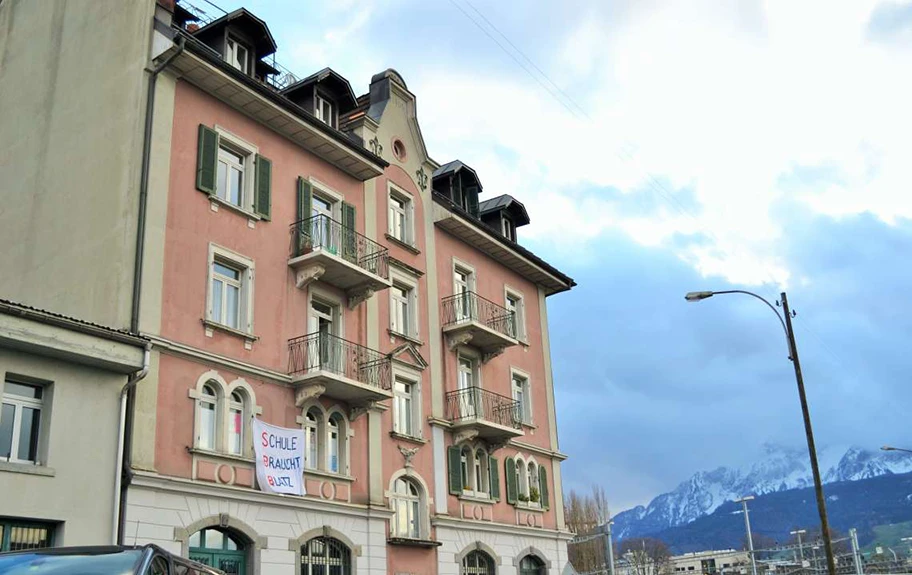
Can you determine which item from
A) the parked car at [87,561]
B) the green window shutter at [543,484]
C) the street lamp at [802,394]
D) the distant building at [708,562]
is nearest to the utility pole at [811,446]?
the street lamp at [802,394]

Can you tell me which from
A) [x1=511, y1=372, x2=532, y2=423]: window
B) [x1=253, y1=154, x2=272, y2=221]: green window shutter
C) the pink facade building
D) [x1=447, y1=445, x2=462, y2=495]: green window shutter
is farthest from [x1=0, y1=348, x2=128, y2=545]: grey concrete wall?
[x1=511, y1=372, x2=532, y2=423]: window

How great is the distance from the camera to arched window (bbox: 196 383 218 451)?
23.2m

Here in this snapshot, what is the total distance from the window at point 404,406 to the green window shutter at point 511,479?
214 inches

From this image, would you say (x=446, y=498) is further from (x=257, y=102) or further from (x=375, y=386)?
(x=257, y=102)

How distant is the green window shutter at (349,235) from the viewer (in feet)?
95.2

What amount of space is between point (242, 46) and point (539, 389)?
18.6 m

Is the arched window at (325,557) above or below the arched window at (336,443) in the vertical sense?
below

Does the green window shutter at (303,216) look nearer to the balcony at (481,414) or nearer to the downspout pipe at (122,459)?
the downspout pipe at (122,459)

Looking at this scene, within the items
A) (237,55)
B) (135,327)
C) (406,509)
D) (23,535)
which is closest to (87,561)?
(23,535)

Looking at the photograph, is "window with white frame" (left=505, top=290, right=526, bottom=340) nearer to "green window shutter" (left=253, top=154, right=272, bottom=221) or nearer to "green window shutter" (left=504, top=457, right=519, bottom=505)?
"green window shutter" (left=504, top=457, right=519, bottom=505)

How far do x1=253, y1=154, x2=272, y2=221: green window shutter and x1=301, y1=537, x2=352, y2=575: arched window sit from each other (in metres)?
9.08

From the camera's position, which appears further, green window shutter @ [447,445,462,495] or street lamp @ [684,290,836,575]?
green window shutter @ [447,445,462,495]

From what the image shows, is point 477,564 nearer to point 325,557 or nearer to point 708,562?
point 325,557

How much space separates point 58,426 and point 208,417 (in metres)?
4.42
